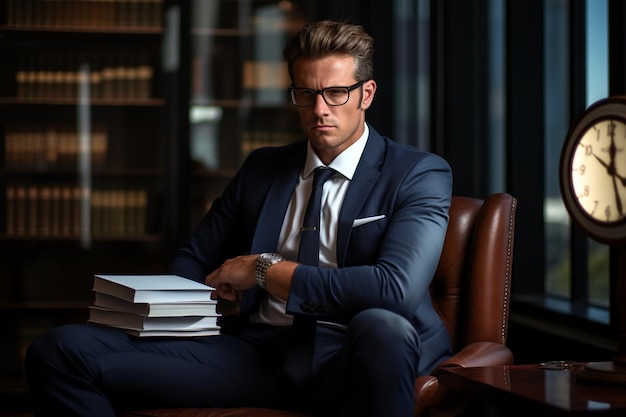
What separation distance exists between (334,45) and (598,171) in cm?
91

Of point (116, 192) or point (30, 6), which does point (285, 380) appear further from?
point (30, 6)

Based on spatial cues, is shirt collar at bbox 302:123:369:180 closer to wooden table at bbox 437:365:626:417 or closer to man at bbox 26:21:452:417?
man at bbox 26:21:452:417

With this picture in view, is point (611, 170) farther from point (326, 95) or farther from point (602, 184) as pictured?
point (326, 95)

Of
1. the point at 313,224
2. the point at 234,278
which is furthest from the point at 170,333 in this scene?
the point at 313,224

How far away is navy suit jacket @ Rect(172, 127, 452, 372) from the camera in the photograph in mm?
1942

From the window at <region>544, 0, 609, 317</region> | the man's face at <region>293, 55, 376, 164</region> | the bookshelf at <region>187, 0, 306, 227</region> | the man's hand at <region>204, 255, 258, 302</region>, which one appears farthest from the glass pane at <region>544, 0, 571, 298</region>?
the bookshelf at <region>187, 0, 306, 227</region>

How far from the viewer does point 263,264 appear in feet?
6.82

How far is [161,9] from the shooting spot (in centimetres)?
491

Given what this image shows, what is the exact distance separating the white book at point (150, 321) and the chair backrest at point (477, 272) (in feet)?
2.15

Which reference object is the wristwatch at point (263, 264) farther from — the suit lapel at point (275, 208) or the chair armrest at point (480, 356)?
the chair armrest at point (480, 356)

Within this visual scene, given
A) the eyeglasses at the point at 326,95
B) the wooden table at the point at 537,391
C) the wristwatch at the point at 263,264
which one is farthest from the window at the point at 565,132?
the wooden table at the point at 537,391

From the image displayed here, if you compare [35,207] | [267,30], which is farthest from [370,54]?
[35,207]

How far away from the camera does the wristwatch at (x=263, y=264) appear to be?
2.06m

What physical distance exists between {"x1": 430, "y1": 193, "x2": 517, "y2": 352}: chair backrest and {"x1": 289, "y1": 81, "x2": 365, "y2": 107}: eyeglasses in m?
0.47
